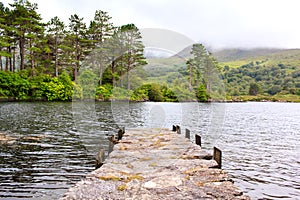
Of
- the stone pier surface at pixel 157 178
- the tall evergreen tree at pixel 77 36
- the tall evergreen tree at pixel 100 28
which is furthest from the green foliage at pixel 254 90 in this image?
the stone pier surface at pixel 157 178

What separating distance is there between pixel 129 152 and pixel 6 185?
13.9 feet

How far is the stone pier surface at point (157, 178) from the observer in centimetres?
612

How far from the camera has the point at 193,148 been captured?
11.0 metres

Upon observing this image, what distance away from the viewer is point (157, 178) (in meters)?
7.20

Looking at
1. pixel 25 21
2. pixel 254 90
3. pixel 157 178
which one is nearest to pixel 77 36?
pixel 25 21

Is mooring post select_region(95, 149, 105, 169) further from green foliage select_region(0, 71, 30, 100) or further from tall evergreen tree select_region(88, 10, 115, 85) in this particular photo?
tall evergreen tree select_region(88, 10, 115, 85)

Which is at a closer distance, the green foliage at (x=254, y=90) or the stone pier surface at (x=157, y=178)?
the stone pier surface at (x=157, y=178)

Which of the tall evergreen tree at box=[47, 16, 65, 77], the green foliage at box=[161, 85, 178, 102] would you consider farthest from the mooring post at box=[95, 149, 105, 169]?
the tall evergreen tree at box=[47, 16, 65, 77]

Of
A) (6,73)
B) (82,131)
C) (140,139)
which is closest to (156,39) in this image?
(140,139)

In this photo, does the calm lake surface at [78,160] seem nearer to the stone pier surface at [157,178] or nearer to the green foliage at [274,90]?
the stone pier surface at [157,178]

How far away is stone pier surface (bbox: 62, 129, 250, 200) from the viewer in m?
6.12

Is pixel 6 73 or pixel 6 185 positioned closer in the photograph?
pixel 6 185

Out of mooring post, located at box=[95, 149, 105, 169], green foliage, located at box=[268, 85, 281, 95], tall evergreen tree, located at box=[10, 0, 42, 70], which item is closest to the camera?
mooring post, located at box=[95, 149, 105, 169]

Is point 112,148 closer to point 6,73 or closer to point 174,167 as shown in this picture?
point 174,167
